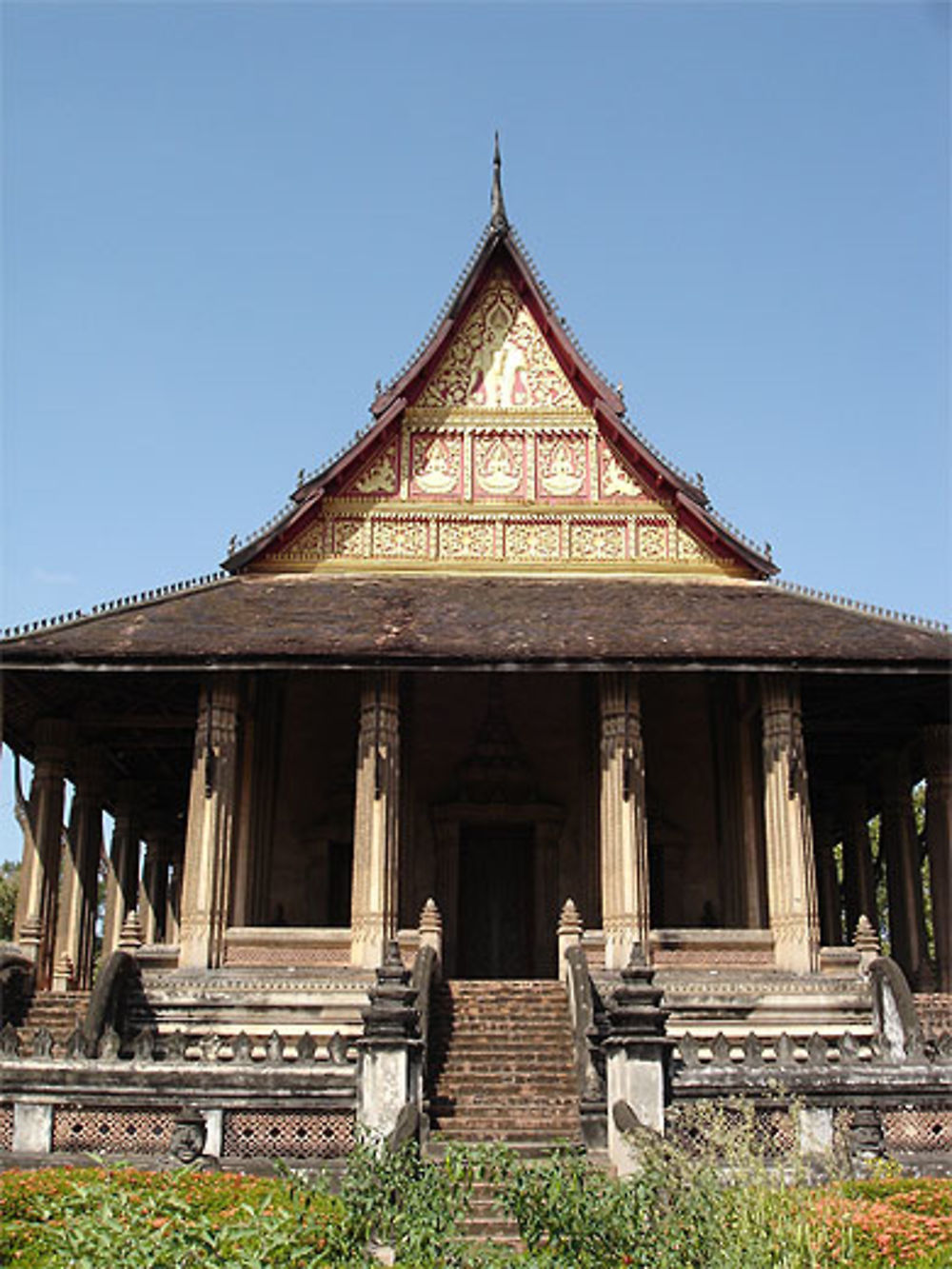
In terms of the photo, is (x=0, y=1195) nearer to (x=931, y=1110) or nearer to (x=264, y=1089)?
(x=264, y=1089)

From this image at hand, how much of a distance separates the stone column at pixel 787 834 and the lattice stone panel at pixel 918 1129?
6.00m

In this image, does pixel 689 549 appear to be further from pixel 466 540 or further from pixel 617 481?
pixel 466 540

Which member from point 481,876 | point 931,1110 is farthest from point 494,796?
point 931,1110

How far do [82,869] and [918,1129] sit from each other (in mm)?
15539

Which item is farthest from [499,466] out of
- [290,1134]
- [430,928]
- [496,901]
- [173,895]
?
[173,895]

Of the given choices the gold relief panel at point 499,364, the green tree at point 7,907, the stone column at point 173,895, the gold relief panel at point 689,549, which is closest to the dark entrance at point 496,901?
the gold relief panel at point 689,549

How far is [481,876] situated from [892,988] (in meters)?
7.39

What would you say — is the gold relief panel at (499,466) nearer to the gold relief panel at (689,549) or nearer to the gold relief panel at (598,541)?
the gold relief panel at (598,541)

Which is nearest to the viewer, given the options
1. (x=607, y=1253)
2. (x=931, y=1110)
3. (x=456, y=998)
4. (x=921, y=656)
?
(x=607, y=1253)

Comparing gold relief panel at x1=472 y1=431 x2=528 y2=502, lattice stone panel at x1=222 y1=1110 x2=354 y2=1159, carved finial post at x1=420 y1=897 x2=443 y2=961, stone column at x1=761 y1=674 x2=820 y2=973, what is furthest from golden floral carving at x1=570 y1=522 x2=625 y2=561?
lattice stone panel at x1=222 y1=1110 x2=354 y2=1159

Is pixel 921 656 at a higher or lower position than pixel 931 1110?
higher

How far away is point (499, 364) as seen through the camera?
83.4 feet

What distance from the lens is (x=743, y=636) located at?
68.8ft

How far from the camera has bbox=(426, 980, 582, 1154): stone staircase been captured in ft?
48.9
